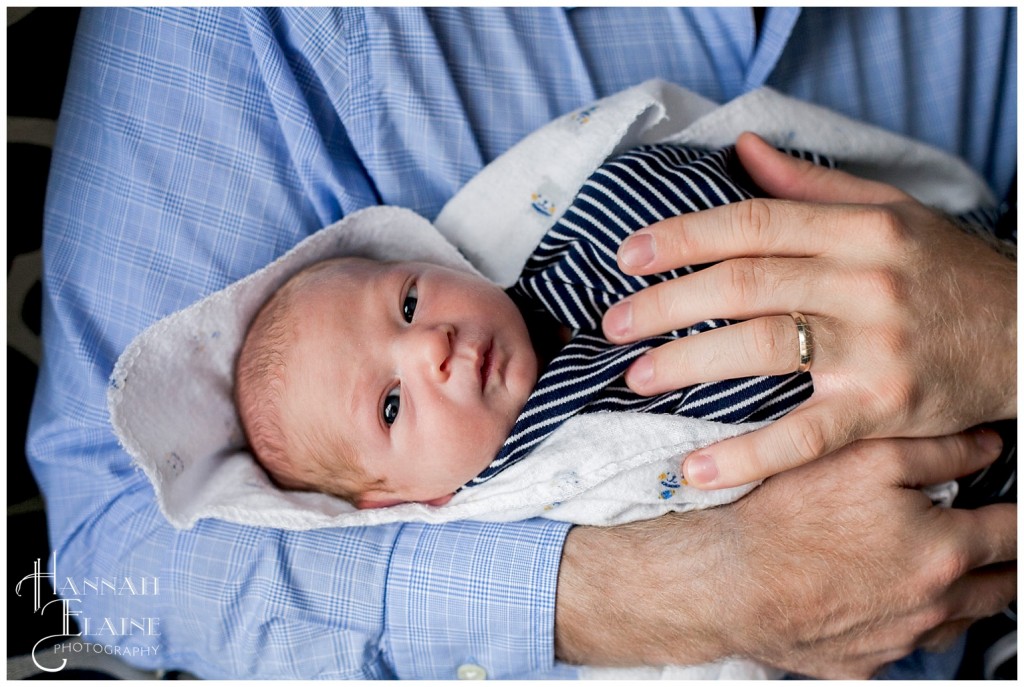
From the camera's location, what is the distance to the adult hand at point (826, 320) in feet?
3.81

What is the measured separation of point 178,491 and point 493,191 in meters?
0.67

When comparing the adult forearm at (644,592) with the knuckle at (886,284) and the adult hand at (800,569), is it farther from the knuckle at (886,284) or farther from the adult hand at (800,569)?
the knuckle at (886,284)

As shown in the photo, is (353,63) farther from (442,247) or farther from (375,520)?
(375,520)

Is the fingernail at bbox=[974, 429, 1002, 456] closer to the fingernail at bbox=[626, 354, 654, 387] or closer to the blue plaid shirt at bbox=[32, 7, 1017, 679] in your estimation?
the fingernail at bbox=[626, 354, 654, 387]

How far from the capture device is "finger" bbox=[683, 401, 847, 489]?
1151 mm

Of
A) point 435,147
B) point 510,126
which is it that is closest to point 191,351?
point 435,147

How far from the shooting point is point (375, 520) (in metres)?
1.27

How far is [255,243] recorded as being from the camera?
1.34 meters

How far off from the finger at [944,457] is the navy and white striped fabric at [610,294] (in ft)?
0.58

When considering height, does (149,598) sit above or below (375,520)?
below

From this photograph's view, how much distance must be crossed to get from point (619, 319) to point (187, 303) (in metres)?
0.66

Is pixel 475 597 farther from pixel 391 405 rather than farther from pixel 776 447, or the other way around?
pixel 776 447

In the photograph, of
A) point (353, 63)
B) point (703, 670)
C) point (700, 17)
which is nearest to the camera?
point (703, 670)

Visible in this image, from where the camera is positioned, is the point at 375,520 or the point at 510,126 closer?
the point at 375,520
